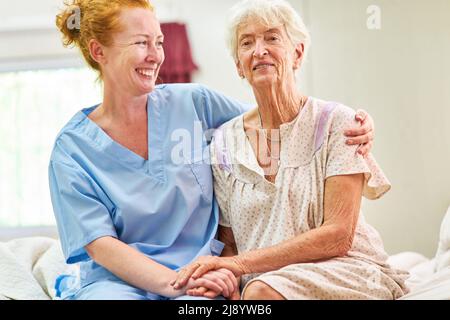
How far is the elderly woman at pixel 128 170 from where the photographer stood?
125 cm

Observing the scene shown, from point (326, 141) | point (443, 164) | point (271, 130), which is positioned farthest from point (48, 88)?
point (443, 164)

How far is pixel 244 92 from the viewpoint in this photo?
1.33 meters

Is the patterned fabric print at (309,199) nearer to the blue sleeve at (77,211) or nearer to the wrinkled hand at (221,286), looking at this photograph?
the wrinkled hand at (221,286)

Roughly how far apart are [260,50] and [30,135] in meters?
0.60

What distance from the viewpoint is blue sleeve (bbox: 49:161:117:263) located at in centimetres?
124

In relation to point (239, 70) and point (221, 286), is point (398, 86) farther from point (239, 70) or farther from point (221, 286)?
point (221, 286)

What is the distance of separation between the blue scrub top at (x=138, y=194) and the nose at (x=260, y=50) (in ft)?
0.68

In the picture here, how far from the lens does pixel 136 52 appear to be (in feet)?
4.13

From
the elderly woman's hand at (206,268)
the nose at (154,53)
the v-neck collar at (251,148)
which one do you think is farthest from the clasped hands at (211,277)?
the nose at (154,53)

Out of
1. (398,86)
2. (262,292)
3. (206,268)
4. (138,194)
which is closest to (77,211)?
(138,194)

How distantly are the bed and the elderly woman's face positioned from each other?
0.45 metres

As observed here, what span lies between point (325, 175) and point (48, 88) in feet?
2.15

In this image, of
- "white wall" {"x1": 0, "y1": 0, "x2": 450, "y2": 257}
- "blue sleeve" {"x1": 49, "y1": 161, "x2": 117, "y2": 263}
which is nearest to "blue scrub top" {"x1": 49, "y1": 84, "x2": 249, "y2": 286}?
"blue sleeve" {"x1": 49, "y1": 161, "x2": 117, "y2": 263}

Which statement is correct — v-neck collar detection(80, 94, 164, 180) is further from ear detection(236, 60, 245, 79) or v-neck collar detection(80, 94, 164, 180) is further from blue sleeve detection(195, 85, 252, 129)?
ear detection(236, 60, 245, 79)
